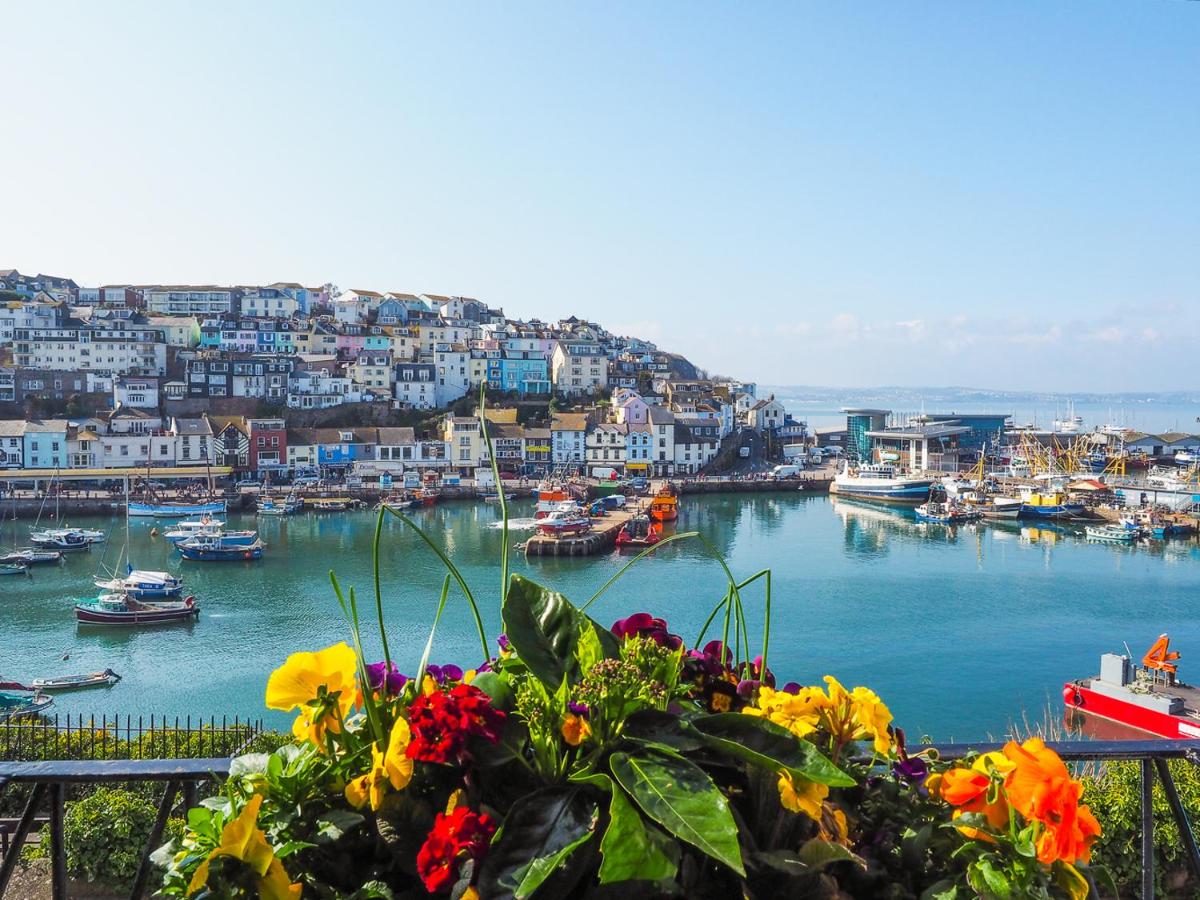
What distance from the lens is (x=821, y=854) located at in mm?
594

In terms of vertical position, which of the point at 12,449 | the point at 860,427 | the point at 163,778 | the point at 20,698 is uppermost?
the point at 860,427

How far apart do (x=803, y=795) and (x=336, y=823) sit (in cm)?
30

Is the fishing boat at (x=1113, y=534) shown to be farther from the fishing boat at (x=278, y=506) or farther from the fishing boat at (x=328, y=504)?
the fishing boat at (x=278, y=506)

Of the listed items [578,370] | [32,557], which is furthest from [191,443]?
[578,370]

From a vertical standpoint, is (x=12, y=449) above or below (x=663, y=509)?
above

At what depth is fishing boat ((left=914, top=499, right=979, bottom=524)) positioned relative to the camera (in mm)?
25094

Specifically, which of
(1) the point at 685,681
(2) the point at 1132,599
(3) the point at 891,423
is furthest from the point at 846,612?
(3) the point at 891,423

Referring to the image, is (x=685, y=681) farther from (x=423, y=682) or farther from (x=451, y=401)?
(x=451, y=401)

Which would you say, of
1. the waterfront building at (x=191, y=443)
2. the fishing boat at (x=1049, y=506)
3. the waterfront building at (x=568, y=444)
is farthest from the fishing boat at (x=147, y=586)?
the fishing boat at (x=1049, y=506)

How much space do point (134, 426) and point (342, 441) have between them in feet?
19.8

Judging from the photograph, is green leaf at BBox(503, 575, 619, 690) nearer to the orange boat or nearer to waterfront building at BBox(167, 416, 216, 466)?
the orange boat

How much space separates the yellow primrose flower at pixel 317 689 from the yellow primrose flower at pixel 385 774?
0.14 feet

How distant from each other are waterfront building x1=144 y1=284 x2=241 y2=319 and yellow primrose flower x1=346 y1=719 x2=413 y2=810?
4327 centimetres

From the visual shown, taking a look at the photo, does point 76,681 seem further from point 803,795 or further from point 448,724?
point 803,795
